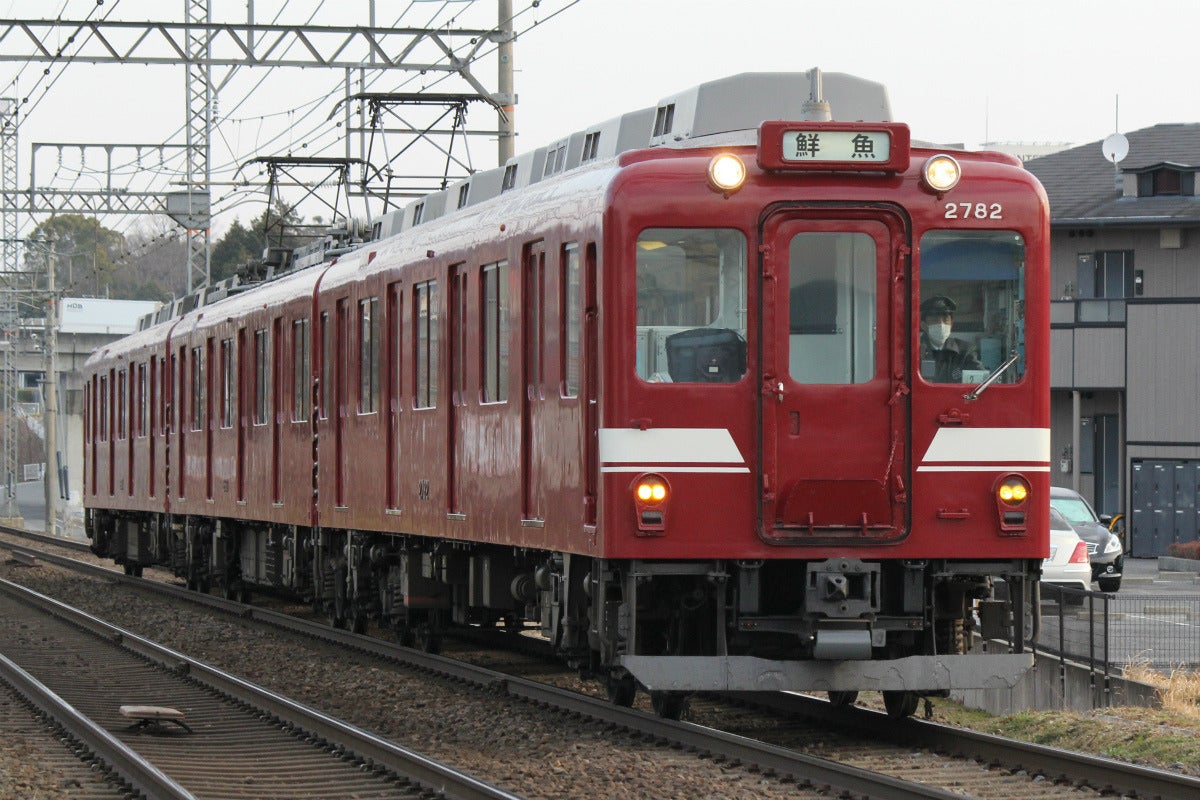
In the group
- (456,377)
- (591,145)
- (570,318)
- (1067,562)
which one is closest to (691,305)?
(570,318)

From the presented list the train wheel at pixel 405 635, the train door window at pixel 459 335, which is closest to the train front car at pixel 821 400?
the train door window at pixel 459 335

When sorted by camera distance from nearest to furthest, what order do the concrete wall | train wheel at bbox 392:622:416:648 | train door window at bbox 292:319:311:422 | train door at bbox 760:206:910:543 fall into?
train door at bbox 760:206:910:543 → the concrete wall → train wheel at bbox 392:622:416:648 → train door window at bbox 292:319:311:422

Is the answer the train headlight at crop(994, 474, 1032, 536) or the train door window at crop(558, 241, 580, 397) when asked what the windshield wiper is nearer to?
the train headlight at crop(994, 474, 1032, 536)

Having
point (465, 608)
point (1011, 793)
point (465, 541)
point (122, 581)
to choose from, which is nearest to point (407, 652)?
point (465, 608)

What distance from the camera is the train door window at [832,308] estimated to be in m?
10.2

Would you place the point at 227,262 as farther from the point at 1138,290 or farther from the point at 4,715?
the point at 4,715

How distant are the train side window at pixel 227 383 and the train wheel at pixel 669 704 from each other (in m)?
11.6

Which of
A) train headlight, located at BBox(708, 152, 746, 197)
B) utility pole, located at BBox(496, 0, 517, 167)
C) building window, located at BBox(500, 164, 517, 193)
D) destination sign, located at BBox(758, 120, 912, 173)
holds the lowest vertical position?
train headlight, located at BBox(708, 152, 746, 197)

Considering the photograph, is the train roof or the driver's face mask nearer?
the driver's face mask

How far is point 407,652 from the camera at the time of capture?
597 inches

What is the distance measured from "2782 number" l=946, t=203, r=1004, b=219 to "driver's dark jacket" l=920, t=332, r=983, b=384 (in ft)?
2.07

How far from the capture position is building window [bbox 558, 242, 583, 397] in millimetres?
10727

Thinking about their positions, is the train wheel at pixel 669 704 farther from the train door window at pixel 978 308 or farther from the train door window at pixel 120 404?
the train door window at pixel 120 404

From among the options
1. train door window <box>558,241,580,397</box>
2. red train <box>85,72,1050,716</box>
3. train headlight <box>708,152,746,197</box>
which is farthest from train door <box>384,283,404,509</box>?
train headlight <box>708,152,746,197</box>
